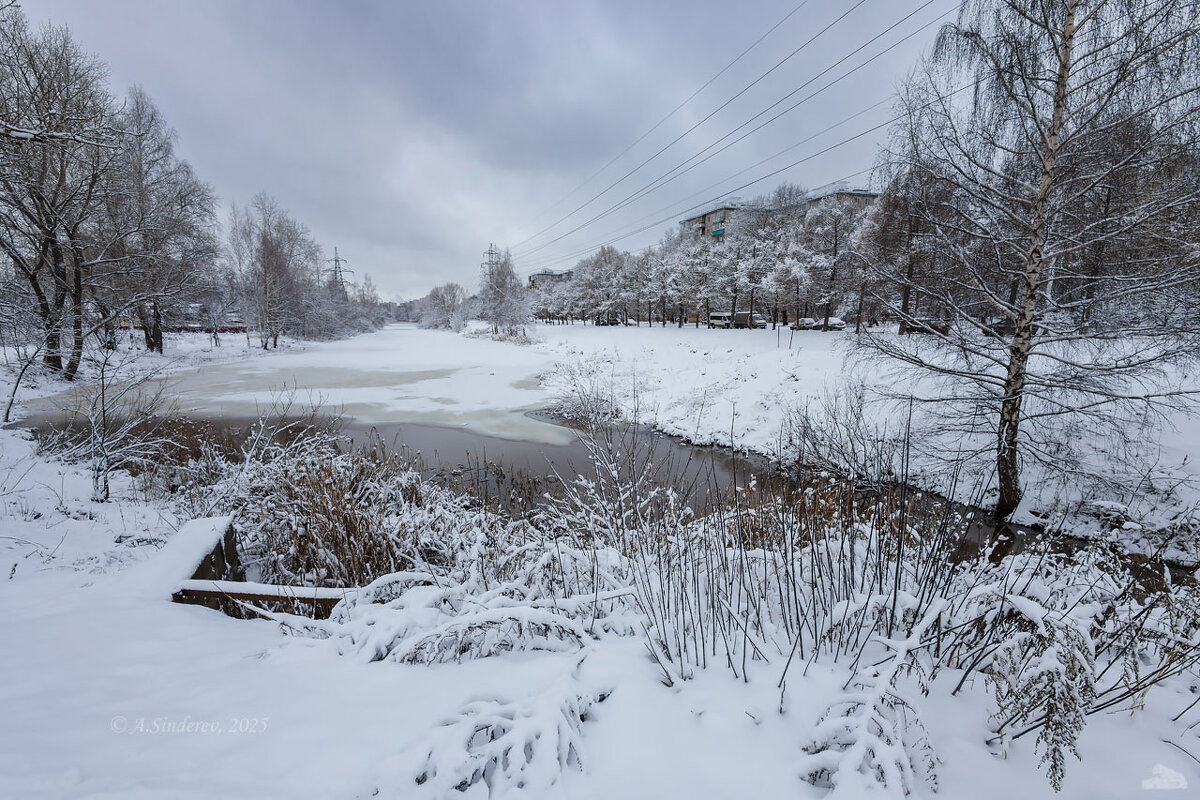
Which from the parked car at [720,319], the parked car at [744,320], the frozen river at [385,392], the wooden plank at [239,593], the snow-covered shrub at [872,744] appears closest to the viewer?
the snow-covered shrub at [872,744]

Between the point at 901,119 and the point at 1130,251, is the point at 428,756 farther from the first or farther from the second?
the point at 1130,251

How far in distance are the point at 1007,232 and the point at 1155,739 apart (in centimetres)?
763

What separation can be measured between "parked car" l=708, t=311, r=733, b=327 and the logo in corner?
3616 cm

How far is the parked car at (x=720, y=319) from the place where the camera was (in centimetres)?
3631

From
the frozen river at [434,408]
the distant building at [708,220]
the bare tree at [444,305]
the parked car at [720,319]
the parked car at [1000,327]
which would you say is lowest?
the frozen river at [434,408]

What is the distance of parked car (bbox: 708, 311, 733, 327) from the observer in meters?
36.3

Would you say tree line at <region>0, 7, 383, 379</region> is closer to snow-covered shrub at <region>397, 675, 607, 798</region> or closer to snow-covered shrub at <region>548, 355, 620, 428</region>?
snow-covered shrub at <region>397, 675, 607, 798</region>

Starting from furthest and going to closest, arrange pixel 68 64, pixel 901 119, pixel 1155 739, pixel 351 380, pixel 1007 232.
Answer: pixel 351 380 < pixel 68 64 < pixel 1007 232 < pixel 901 119 < pixel 1155 739

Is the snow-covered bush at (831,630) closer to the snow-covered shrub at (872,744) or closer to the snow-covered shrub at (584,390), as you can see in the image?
the snow-covered shrub at (872,744)

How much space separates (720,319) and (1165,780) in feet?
122

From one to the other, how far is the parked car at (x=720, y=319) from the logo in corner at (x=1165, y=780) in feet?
119

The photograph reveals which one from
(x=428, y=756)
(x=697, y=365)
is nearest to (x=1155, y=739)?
(x=428, y=756)

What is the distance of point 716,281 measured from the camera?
3500 centimetres

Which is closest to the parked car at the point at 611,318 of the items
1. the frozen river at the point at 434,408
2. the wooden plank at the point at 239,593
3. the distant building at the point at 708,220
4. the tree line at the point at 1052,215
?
the distant building at the point at 708,220
